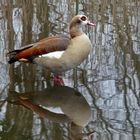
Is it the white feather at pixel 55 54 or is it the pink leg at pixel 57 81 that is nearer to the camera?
the white feather at pixel 55 54

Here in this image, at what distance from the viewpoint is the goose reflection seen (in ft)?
15.2

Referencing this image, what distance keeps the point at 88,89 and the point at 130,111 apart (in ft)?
2.26

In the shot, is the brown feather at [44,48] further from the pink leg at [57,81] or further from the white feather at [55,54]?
the pink leg at [57,81]

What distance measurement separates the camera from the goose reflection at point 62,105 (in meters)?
4.63

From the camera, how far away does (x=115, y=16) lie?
25.7 ft

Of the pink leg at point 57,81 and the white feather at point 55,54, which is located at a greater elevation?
the white feather at point 55,54

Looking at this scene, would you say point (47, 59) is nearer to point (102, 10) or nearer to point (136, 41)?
point (136, 41)

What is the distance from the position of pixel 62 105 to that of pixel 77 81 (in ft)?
2.08

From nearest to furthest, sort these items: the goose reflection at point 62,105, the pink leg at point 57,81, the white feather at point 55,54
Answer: the goose reflection at point 62,105 < the white feather at point 55,54 < the pink leg at point 57,81

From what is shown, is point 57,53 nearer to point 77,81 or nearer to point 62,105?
point 77,81

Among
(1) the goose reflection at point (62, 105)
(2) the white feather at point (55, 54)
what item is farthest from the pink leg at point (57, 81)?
(2) the white feather at point (55, 54)

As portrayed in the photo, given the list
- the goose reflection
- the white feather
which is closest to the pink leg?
the goose reflection

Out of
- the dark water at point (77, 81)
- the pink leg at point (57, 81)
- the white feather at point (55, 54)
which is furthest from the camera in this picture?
the pink leg at point (57, 81)

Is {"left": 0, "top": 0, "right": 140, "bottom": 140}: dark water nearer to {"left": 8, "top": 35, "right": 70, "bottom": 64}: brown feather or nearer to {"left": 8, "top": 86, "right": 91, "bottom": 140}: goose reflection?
{"left": 8, "top": 86, "right": 91, "bottom": 140}: goose reflection
